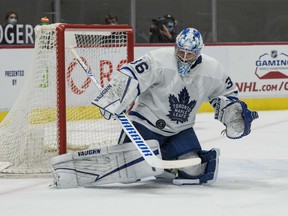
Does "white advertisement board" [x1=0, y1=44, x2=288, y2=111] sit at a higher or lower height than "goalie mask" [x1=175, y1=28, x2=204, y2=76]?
lower

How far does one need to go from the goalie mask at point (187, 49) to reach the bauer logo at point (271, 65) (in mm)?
5361

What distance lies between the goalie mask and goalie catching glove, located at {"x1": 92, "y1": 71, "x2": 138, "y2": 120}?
26 cm

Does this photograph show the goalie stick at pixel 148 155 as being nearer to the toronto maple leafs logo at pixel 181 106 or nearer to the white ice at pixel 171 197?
the white ice at pixel 171 197

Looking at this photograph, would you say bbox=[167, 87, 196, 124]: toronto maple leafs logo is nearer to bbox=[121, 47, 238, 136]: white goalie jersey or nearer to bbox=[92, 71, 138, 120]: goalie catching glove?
bbox=[121, 47, 238, 136]: white goalie jersey

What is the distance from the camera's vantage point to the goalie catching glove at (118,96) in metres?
4.48

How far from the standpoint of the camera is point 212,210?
3920 millimetres

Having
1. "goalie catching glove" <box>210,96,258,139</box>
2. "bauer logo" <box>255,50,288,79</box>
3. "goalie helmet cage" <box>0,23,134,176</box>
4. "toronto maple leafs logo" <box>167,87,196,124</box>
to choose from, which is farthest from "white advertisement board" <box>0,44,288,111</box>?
"toronto maple leafs logo" <box>167,87,196,124</box>

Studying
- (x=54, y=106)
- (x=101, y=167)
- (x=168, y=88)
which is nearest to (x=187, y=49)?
(x=168, y=88)

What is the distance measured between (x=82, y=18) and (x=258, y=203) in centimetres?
663

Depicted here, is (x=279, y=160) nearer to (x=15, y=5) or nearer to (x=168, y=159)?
(x=168, y=159)

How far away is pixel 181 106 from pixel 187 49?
0.95ft

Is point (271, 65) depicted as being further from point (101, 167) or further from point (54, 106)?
point (101, 167)

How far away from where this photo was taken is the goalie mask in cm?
455

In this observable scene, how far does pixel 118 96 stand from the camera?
4.49 metres
